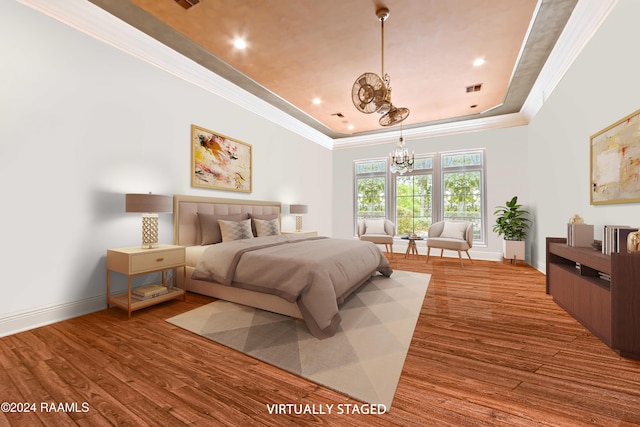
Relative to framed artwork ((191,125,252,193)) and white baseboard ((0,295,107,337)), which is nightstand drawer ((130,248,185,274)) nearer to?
white baseboard ((0,295,107,337))

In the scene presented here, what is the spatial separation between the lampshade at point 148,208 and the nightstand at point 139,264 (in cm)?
19

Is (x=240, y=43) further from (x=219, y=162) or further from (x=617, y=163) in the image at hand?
(x=617, y=163)

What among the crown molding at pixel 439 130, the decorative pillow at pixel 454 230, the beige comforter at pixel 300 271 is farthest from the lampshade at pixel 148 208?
the crown molding at pixel 439 130

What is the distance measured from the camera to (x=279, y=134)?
571 centimetres

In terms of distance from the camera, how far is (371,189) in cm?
746

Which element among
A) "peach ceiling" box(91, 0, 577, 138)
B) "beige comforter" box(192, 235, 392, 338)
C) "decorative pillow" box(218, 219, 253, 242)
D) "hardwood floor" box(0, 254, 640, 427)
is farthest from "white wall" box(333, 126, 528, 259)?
"decorative pillow" box(218, 219, 253, 242)

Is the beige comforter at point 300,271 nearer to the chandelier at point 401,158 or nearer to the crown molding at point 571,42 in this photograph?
the chandelier at point 401,158

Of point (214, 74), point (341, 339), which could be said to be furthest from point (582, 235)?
point (214, 74)

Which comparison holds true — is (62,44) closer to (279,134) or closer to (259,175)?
(259,175)

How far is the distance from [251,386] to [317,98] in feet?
14.7

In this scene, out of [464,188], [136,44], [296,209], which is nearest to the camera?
[136,44]

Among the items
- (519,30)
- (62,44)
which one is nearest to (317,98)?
(519,30)

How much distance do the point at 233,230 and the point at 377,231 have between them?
3.66 m

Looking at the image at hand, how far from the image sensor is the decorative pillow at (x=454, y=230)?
217 inches
